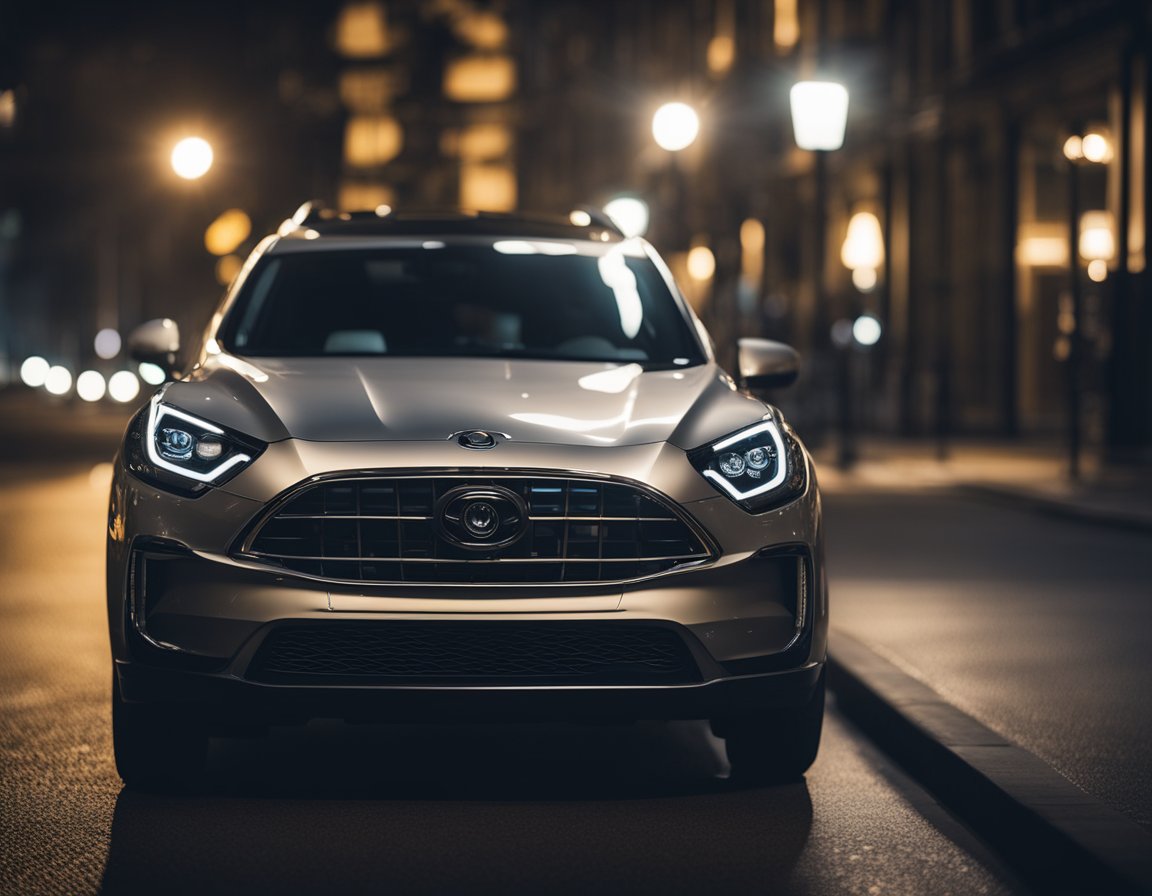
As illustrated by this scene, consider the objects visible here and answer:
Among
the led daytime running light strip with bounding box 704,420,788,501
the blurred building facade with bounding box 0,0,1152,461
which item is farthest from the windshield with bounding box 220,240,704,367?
the blurred building facade with bounding box 0,0,1152,461

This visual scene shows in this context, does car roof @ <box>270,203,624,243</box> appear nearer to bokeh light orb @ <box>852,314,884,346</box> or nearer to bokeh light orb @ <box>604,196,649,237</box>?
bokeh light orb @ <box>852,314,884,346</box>

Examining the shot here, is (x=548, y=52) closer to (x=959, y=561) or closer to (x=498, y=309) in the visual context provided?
(x=959, y=561)

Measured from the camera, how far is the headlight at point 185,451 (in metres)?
6.25

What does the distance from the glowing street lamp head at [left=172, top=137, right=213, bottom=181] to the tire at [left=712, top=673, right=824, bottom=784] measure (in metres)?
18.6

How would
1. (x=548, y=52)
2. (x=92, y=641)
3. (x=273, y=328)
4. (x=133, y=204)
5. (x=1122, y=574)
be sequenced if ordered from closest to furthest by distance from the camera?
(x=273, y=328) < (x=92, y=641) < (x=1122, y=574) < (x=133, y=204) < (x=548, y=52)

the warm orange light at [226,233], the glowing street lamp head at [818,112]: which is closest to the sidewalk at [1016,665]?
the glowing street lamp head at [818,112]

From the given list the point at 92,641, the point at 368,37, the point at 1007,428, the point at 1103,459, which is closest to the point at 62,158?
the point at 1007,428

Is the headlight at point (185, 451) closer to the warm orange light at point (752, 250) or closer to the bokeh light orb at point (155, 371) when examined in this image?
the bokeh light orb at point (155, 371)

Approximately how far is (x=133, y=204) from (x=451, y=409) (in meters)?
44.6

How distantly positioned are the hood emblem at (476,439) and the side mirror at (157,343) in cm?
194

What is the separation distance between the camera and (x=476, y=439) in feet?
20.6

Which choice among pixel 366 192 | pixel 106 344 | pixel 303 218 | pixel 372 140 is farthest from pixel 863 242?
pixel 372 140

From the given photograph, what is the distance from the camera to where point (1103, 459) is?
2497 cm

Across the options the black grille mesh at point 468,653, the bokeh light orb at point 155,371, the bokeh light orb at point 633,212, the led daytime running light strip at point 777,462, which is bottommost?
the black grille mesh at point 468,653
